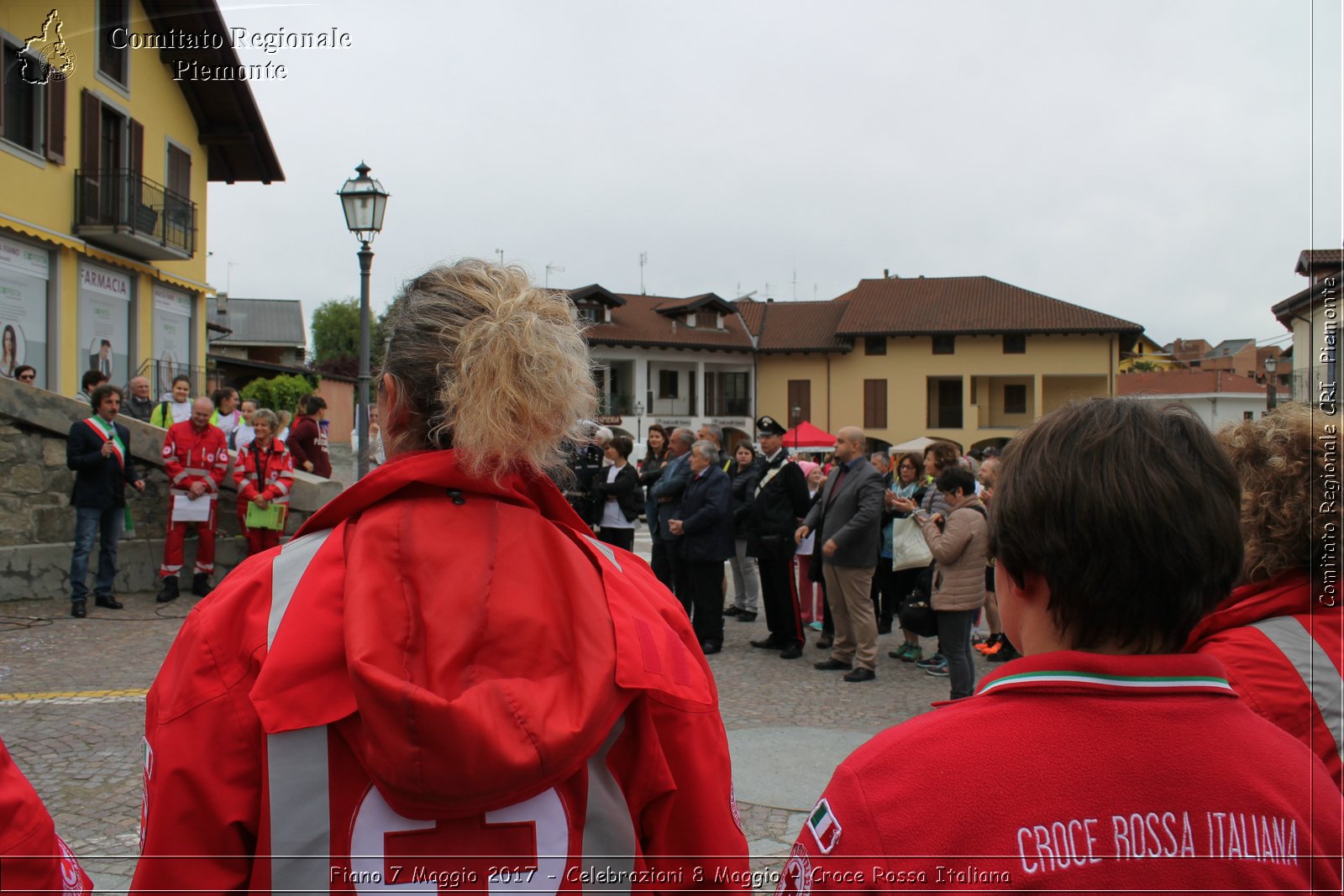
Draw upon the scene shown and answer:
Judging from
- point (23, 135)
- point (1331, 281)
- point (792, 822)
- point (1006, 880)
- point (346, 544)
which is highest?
point (23, 135)

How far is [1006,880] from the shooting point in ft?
3.48

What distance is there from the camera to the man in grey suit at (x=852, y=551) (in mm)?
7344

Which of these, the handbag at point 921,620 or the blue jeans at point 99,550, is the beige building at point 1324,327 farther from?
the blue jeans at point 99,550

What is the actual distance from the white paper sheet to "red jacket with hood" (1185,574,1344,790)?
369 inches

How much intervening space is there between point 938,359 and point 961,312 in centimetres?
279

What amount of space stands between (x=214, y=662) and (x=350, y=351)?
85.6 metres

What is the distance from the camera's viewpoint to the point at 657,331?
49.1 meters

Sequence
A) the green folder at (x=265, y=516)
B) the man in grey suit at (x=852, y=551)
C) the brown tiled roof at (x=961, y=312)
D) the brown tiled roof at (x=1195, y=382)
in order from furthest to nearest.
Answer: the brown tiled roof at (x=961, y=312), the brown tiled roof at (x=1195, y=382), the green folder at (x=265, y=516), the man in grey suit at (x=852, y=551)

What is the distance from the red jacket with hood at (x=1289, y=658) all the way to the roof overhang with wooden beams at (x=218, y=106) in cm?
1900

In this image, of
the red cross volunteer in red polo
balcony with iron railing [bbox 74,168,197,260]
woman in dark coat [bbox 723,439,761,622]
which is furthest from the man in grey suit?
balcony with iron railing [bbox 74,168,197,260]

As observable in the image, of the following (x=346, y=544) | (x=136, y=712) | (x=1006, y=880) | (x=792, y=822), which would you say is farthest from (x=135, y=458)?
(x=1006, y=880)

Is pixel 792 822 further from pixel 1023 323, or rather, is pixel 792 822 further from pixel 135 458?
pixel 1023 323

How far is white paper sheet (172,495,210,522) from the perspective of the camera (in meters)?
9.31

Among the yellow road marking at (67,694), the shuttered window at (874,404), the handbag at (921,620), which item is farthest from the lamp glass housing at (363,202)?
the shuttered window at (874,404)
